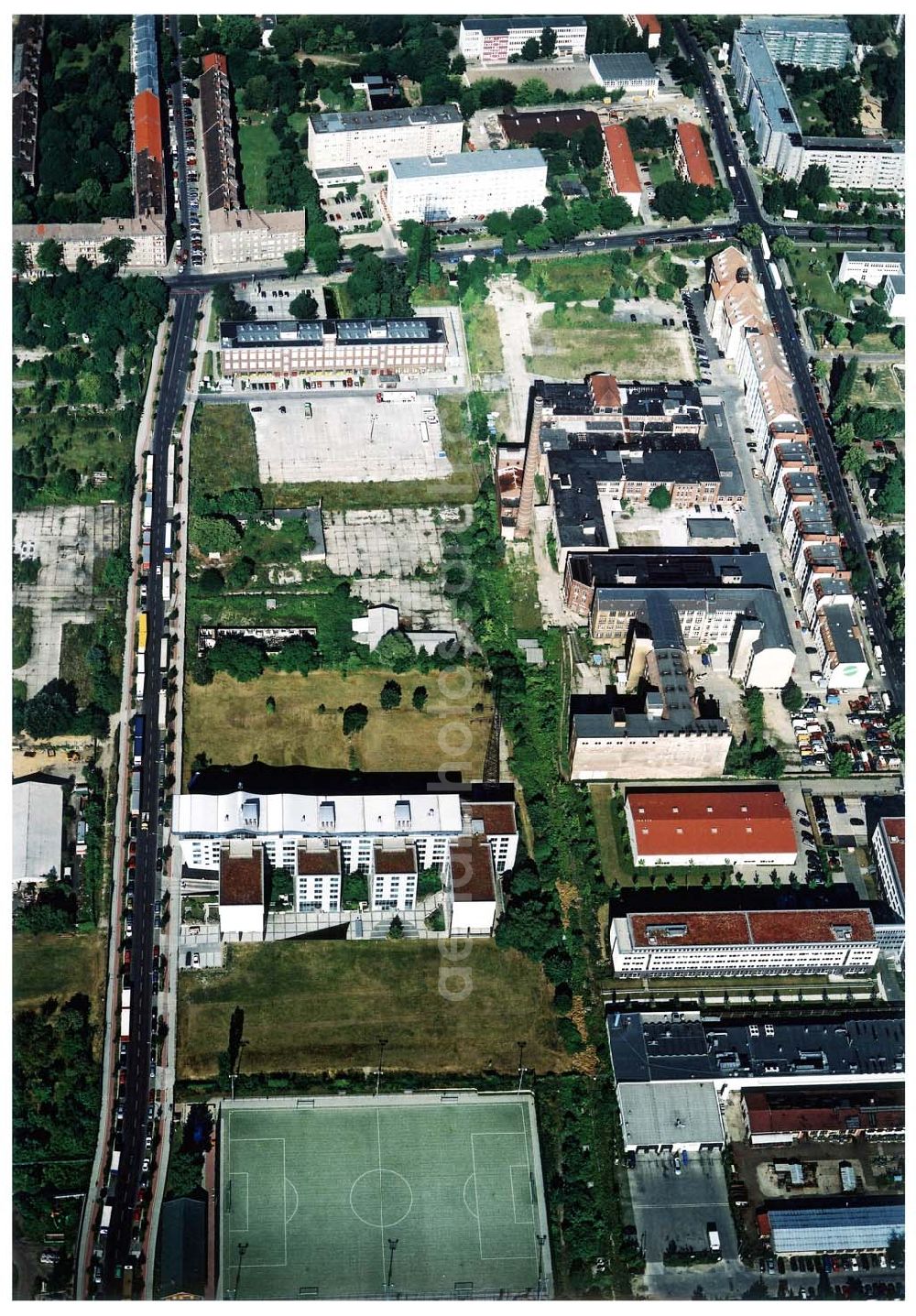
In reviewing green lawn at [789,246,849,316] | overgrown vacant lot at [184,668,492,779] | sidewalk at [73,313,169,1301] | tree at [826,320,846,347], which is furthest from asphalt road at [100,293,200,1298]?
green lawn at [789,246,849,316]

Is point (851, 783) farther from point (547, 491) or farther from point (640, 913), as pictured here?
point (547, 491)

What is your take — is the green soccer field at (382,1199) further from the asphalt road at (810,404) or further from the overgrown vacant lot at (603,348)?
the overgrown vacant lot at (603,348)

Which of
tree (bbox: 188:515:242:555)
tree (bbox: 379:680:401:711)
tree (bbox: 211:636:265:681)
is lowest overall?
tree (bbox: 379:680:401:711)

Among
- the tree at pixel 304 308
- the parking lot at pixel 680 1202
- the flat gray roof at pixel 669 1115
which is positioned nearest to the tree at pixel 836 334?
the tree at pixel 304 308

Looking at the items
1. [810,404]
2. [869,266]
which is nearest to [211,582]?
[810,404]

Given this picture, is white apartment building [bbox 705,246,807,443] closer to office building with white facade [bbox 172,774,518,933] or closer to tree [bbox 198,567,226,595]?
tree [bbox 198,567,226,595]

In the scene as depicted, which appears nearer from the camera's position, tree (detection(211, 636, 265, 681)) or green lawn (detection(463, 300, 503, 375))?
tree (detection(211, 636, 265, 681))
